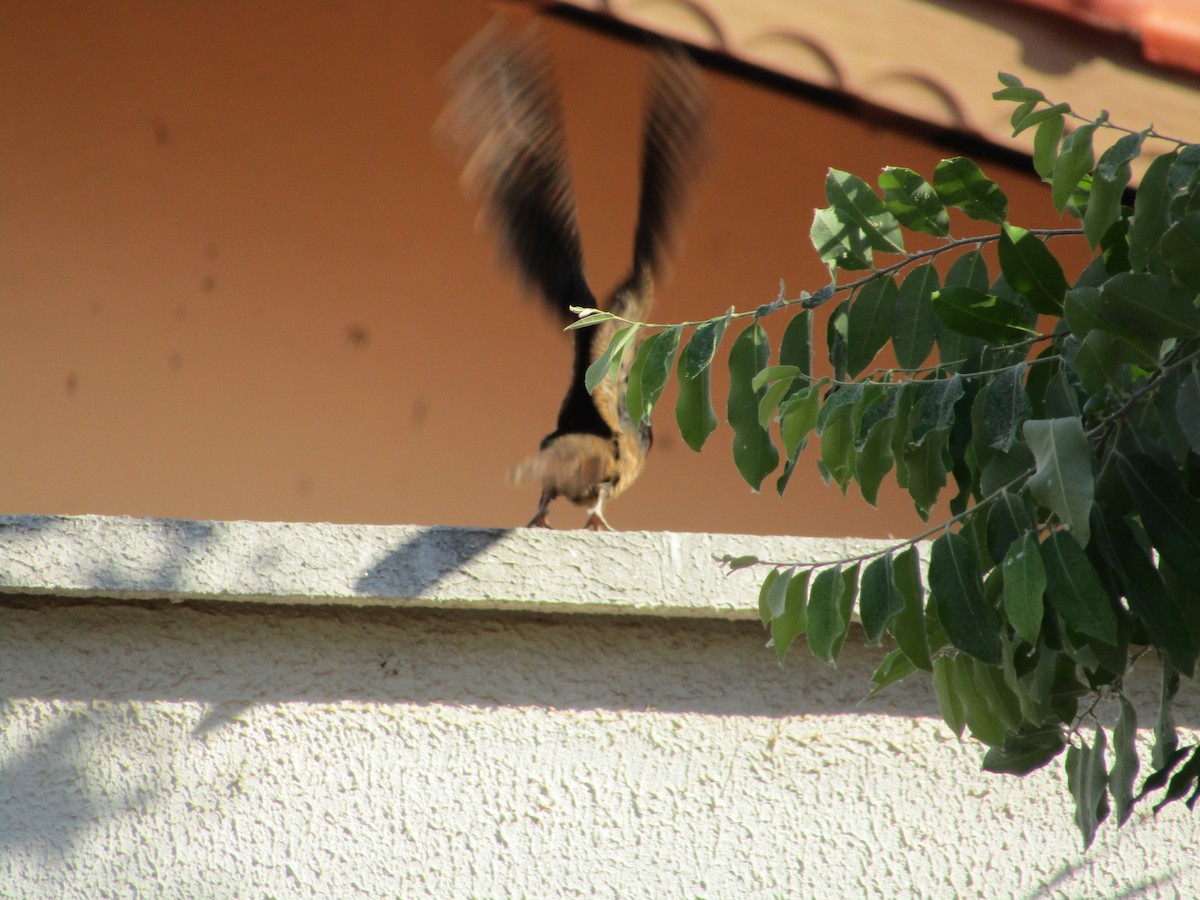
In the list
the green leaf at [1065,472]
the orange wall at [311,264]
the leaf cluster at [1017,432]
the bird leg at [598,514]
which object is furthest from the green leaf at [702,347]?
the orange wall at [311,264]

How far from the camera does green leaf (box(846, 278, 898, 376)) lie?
49.3 inches

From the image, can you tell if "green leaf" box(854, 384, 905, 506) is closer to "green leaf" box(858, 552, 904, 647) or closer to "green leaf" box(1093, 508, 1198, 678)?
"green leaf" box(858, 552, 904, 647)

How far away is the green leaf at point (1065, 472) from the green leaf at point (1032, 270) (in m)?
0.24

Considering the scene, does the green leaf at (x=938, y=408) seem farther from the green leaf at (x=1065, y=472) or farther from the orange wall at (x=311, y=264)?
the orange wall at (x=311, y=264)

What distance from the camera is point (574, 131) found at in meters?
2.99

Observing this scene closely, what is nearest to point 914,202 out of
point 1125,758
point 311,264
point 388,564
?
point 1125,758

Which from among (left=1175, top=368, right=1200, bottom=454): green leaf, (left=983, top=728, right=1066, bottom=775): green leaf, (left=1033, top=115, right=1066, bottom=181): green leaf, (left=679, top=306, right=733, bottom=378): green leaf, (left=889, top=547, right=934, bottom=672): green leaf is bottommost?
(left=983, top=728, right=1066, bottom=775): green leaf

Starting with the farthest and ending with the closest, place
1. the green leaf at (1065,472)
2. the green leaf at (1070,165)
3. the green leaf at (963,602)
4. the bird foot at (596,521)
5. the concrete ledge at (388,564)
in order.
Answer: the bird foot at (596,521) → the concrete ledge at (388,564) → the green leaf at (1070,165) → the green leaf at (963,602) → the green leaf at (1065,472)

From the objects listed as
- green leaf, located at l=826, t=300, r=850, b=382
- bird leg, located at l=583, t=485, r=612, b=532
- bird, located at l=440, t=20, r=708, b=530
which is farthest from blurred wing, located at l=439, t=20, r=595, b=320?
green leaf, located at l=826, t=300, r=850, b=382

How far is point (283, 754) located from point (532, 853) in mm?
352

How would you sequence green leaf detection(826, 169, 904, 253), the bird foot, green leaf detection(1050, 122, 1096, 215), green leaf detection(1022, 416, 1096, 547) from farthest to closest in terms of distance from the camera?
the bird foot, green leaf detection(826, 169, 904, 253), green leaf detection(1050, 122, 1096, 215), green leaf detection(1022, 416, 1096, 547)

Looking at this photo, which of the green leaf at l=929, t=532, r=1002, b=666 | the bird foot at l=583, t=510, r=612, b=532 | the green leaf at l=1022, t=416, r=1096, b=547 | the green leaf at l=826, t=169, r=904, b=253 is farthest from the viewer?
the bird foot at l=583, t=510, r=612, b=532

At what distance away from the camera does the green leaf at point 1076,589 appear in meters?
0.93

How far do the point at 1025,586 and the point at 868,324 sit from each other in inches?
15.3
